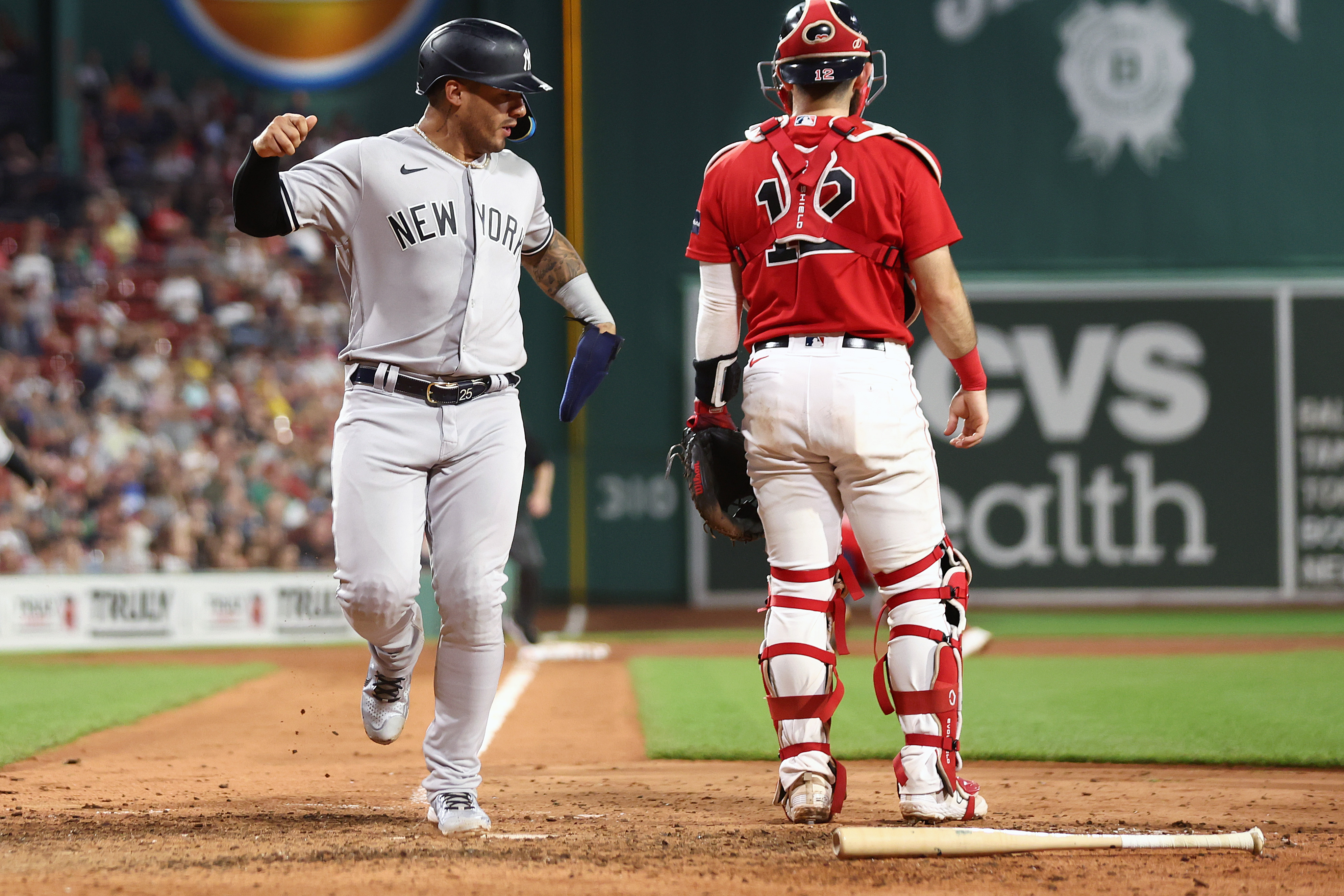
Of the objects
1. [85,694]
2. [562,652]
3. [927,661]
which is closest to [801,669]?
[927,661]

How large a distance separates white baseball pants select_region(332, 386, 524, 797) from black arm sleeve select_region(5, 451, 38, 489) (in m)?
4.27

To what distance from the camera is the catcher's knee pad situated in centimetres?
397

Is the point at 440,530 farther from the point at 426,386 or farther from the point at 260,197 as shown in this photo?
the point at 260,197

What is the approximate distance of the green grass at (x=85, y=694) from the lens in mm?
6594

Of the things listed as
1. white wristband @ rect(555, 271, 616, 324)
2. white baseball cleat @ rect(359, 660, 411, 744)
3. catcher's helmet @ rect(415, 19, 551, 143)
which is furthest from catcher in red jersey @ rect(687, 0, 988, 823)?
white baseball cleat @ rect(359, 660, 411, 744)

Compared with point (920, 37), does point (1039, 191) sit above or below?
below

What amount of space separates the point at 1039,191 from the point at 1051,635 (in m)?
5.83

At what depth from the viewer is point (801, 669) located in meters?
3.99

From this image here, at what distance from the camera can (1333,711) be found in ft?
22.0

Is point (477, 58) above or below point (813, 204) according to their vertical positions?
above

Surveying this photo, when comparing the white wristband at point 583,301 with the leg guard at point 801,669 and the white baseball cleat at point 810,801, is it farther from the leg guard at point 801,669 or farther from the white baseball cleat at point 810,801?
the white baseball cleat at point 810,801

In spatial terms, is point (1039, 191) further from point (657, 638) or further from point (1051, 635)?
point (657, 638)

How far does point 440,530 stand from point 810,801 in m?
1.32

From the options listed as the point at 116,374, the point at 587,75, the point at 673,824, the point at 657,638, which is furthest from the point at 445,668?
the point at 587,75
